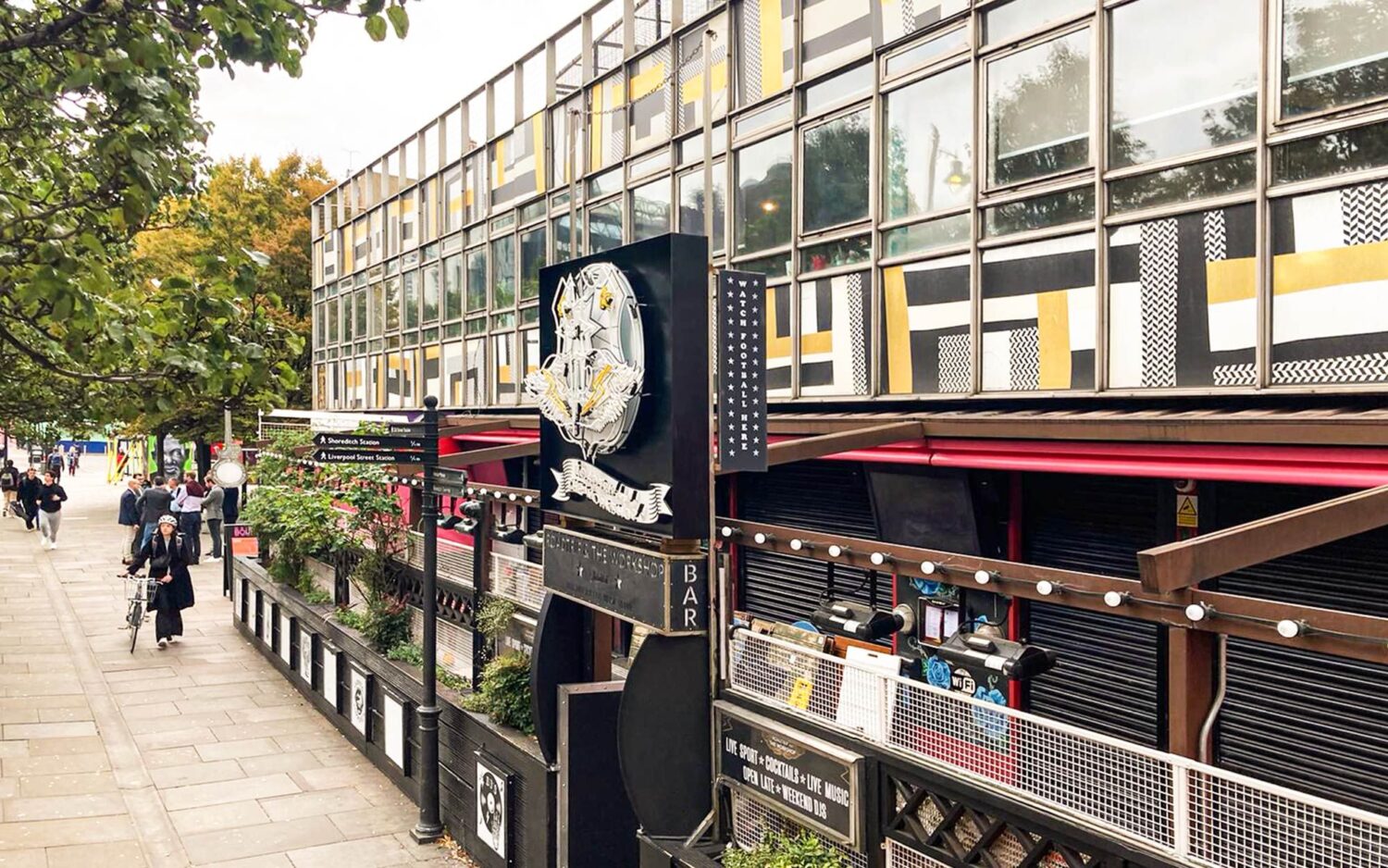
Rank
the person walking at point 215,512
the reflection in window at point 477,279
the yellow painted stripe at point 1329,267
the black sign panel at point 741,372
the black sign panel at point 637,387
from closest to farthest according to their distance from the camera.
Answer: the yellow painted stripe at point 1329,267 < the black sign panel at point 637,387 < the black sign panel at point 741,372 < the reflection in window at point 477,279 < the person walking at point 215,512

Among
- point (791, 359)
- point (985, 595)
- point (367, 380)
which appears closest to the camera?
point (985, 595)

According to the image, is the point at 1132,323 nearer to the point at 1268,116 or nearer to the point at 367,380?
the point at 1268,116

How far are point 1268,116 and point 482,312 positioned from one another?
42.5ft

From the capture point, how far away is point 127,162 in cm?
709

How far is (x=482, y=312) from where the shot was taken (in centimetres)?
1802

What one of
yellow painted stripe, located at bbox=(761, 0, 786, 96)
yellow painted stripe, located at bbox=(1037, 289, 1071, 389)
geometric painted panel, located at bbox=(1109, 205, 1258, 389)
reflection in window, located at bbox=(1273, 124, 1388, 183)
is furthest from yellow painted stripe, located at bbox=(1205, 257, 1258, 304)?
yellow painted stripe, located at bbox=(761, 0, 786, 96)

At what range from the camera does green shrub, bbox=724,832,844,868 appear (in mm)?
5867

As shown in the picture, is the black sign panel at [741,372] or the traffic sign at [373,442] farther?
the traffic sign at [373,442]

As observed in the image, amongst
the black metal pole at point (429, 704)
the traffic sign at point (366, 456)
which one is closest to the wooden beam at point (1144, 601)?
the black metal pole at point (429, 704)

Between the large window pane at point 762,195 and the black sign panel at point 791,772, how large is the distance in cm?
606


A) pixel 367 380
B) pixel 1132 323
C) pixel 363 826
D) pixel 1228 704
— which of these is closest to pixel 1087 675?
pixel 1228 704

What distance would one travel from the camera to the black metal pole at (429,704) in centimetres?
1002

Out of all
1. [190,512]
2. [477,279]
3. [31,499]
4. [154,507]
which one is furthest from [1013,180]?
[31,499]

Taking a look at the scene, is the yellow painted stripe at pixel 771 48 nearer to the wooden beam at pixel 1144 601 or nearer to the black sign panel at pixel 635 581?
the black sign panel at pixel 635 581
